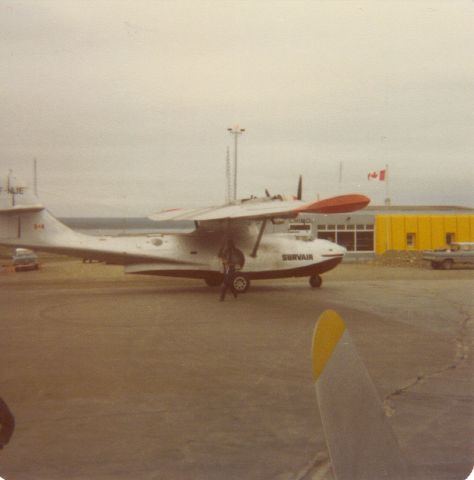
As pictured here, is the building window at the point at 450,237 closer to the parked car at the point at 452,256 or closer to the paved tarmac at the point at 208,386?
the parked car at the point at 452,256

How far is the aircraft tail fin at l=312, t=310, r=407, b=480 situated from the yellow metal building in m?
36.4

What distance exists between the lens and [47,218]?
19.7 metres

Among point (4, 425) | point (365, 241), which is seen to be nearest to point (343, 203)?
point (4, 425)

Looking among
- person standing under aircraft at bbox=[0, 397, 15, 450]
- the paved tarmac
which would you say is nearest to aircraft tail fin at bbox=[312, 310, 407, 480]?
person standing under aircraft at bbox=[0, 397, 15, 450]

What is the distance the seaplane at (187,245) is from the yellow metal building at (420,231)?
1886 centimetres

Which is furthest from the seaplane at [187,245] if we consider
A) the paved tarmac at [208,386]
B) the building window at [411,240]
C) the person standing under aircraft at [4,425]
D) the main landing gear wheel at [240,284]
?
the building window at [411,240]

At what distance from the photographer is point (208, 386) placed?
7844 mm

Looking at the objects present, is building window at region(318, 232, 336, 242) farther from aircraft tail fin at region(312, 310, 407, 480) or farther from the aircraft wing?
aircraft tail fin at region(312, 310, 407, 480)

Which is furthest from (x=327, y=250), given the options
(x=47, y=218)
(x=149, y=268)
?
(x=47, y=218)

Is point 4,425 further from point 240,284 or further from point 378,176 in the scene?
point 378,176

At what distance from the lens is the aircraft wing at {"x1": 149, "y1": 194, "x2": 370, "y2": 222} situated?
13172 millimetres

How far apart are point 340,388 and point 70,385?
6456 millimetres

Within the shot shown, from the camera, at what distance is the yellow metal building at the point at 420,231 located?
36.9 meters

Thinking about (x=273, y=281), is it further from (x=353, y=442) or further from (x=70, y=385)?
(x=353, y=442)
